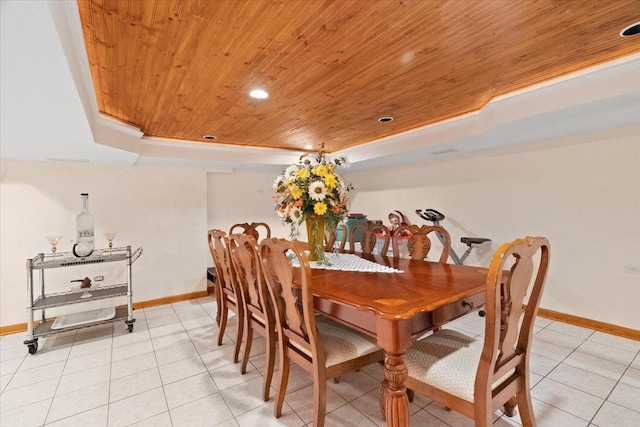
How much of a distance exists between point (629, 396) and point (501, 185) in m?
2.39

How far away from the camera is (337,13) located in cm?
140

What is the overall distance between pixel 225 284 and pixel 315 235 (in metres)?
1.28

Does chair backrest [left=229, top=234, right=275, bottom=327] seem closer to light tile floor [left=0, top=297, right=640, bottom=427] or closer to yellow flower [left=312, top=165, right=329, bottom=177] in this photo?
light tile floor [left=0, top=297, right=640, bottom=427]

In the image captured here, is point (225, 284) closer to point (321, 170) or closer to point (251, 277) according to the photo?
point (251, 277)

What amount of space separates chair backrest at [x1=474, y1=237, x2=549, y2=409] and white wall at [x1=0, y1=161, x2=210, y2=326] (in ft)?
13.8

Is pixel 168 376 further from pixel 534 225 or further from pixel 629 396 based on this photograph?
pixel 534 225

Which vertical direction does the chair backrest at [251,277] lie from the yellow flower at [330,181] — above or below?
below

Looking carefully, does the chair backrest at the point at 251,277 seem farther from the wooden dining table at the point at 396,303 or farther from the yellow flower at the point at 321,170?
the yellow flower at the point at 321,170

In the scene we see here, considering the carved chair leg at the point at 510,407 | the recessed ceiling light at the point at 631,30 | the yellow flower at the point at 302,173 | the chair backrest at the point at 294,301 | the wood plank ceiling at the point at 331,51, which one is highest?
the recessed ceiling light at the point at 631,30

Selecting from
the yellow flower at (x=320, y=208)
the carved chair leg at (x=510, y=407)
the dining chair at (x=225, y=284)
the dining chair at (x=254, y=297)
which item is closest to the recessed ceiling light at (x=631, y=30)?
the yellow flower at (x=320, y=208)

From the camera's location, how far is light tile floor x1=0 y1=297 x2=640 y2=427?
1860 millimetres

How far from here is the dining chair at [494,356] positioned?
1213 millimetres

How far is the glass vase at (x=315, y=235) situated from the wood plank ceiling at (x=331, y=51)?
Answer: 1045mm

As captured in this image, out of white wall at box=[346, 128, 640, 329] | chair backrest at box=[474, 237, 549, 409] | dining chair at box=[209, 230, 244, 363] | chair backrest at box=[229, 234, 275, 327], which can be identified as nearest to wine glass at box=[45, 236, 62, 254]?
dining chair at box=[209, 230, 244, 363]
